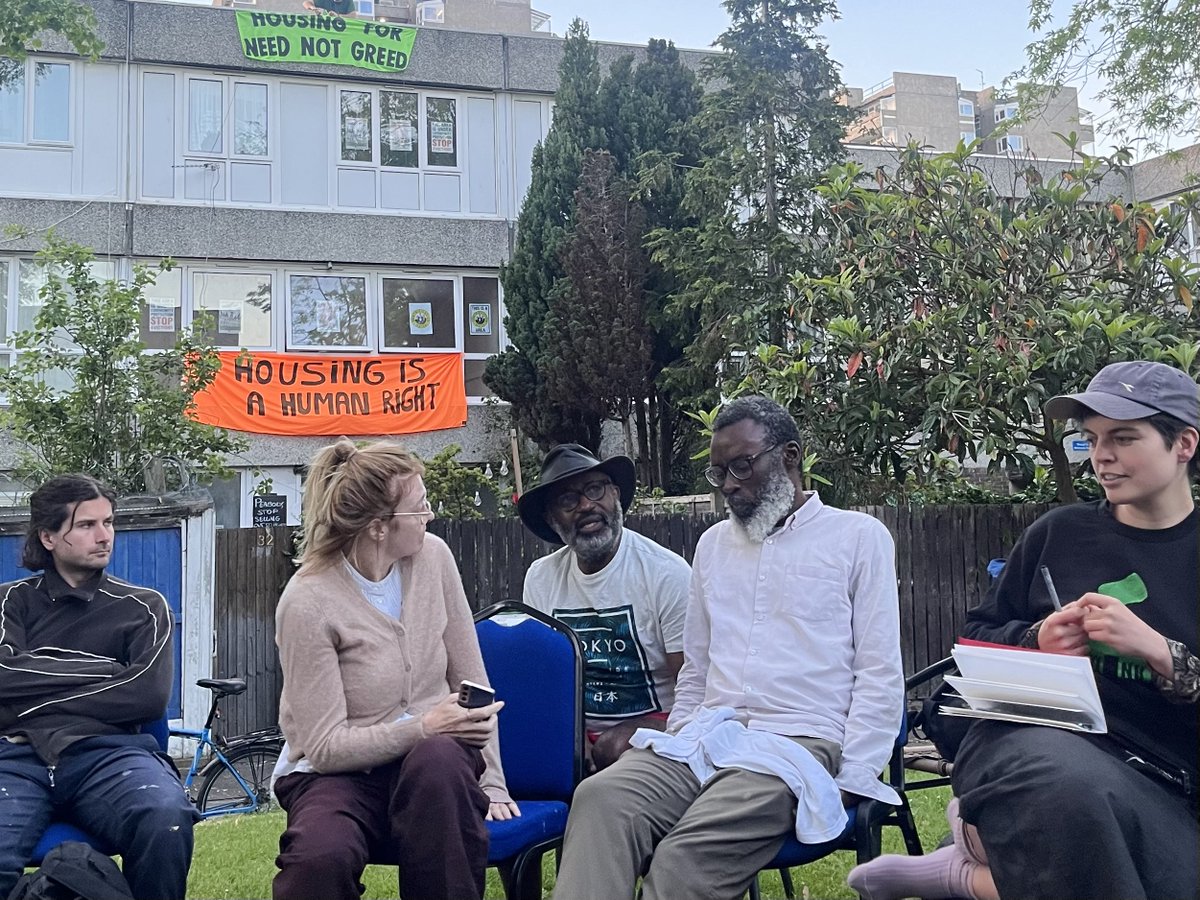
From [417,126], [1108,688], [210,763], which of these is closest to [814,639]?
[1108,688]

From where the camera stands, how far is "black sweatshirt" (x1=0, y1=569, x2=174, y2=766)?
395 centimetres

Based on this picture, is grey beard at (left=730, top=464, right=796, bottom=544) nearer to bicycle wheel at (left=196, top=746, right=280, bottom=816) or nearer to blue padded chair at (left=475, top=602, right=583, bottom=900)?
blue padded chair at (left=475, top=602, right=583, bottom=900)

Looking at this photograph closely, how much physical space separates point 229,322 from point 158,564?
8107mm

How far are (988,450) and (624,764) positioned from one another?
15.5 ft

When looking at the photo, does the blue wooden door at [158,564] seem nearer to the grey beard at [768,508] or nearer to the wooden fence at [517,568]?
the wooden fence at [517,568]

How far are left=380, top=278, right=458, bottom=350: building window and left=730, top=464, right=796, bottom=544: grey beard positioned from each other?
583 inches

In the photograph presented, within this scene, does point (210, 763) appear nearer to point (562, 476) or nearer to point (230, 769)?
point (230, 769)

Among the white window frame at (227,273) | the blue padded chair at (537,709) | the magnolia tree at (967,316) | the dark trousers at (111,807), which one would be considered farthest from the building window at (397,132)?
the dark trousers at (111,807)

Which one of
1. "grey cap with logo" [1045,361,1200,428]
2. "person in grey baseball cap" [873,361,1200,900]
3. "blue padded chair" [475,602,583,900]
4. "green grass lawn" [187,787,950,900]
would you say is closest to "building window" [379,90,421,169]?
"green grass lawn" [187,787,950,900]

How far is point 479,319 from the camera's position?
18734 mm

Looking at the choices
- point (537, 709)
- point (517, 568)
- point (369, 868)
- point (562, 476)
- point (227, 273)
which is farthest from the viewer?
point (227, 273)

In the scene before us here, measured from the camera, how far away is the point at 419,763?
3.26 metres

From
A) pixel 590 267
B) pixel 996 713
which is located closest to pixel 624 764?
pixel 996 713

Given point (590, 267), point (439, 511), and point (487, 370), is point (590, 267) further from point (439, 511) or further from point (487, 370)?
point (439, 511)
